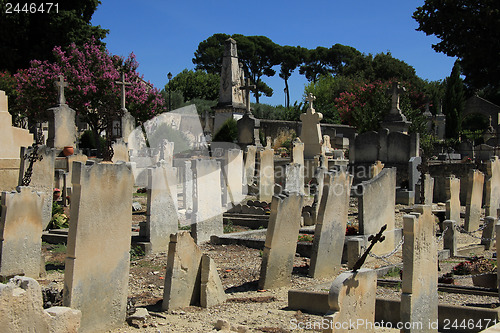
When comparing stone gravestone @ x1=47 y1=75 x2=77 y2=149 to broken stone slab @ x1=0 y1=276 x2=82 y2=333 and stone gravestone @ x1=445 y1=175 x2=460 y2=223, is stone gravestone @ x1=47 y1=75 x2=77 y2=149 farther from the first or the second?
broken stone slab @ x1=0 y1=276 x2=82 y2=333

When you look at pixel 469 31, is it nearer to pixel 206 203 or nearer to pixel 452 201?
pixel 452 201

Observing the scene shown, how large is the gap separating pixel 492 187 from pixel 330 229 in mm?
7666

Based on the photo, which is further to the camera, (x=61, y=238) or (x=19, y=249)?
(x=61, y=238)

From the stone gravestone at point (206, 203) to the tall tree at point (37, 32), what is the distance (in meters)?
25.8

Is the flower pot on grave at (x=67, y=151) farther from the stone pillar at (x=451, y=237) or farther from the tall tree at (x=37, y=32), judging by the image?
the tall tree at (x=37, y=32)

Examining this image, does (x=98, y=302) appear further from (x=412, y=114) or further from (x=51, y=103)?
(x=412, y=114)

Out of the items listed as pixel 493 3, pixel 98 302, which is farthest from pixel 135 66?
pixel 98 302

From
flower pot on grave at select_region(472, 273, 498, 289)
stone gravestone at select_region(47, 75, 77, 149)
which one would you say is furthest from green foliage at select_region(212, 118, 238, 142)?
flower pot on grave at select_region(472, 273, 498, 289)

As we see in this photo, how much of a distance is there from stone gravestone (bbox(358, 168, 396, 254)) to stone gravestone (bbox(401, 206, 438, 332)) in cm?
372

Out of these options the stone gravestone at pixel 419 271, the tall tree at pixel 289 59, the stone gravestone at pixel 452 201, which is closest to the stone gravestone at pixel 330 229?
the stone gravestone at pixel 419 271

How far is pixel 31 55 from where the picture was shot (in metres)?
34.0

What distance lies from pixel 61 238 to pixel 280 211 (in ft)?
16.1

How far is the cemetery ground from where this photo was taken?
19.2 feet

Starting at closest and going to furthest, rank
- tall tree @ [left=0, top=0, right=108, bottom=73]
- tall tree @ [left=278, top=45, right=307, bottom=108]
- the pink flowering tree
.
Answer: the pink flowering tree → tall tree @ [left=0, top=0, right=108, bottom=73] → tall tree @ [left=278, top=45, right=307, bottom=108]
